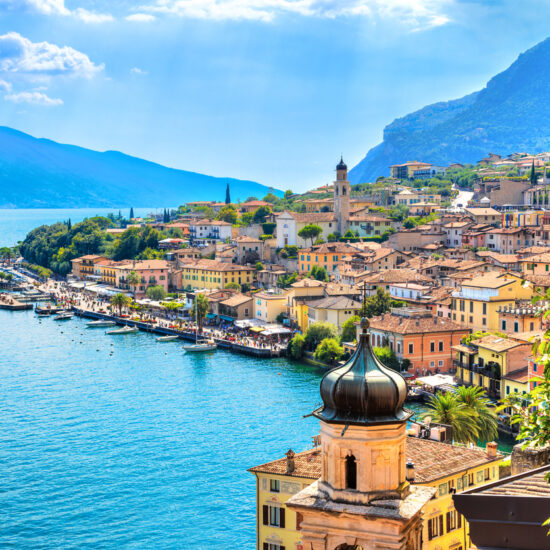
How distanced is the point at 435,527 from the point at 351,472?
11700mm

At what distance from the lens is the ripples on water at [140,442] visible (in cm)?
2745

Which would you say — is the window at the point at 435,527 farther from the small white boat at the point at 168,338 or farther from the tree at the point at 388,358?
the small white boat at the point at 168,338

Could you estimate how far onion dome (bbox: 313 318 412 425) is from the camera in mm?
8430

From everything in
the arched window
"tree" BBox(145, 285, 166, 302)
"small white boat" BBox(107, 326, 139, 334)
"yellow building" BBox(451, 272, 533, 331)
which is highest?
the arched window

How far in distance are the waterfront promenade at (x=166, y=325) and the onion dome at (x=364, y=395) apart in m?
52.3

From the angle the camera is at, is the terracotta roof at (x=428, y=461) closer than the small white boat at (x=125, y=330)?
Yes

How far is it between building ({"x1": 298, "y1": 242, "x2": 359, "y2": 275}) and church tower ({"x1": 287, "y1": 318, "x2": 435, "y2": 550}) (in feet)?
244

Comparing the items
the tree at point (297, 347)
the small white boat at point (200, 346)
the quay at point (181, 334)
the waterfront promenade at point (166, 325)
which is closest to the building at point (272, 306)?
the waterfront promenade at point (166, 325)

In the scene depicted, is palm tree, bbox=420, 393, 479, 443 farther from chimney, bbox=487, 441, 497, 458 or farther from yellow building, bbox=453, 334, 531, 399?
yellow building, bbox=453, 334, 531, 399

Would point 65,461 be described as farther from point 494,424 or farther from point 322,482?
point 322,482

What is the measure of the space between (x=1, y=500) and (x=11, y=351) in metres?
34.2

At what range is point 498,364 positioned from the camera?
134 ft

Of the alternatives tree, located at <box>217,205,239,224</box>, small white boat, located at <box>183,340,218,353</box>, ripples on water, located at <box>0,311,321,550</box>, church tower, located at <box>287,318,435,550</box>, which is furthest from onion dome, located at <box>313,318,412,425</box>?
tree, located at <box>217,205,239,224</box>

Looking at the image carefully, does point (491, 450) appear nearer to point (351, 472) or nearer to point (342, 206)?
point (351, 472)
